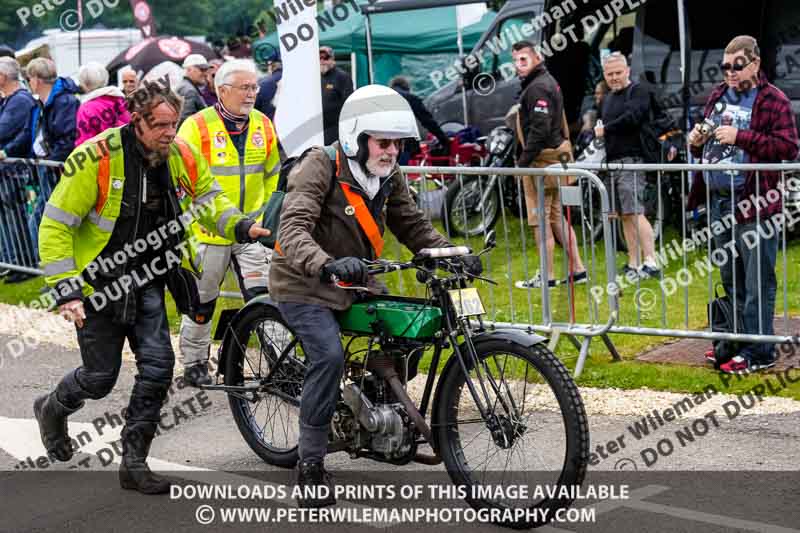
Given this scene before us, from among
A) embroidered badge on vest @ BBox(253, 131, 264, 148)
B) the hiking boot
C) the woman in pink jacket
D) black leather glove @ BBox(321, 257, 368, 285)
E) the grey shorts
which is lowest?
the hiking boot

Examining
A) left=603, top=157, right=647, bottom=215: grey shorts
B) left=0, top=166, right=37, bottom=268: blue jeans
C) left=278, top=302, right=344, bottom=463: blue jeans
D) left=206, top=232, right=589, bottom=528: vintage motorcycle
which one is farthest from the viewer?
left=0, top=166, right=37, bottom=268: blue jeans

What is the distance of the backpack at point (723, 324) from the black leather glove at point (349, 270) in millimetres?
3390

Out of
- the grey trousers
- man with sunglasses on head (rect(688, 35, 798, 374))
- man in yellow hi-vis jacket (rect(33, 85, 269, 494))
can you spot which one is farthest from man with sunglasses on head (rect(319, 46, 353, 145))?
man in yellow hi-vis jacket (rect(33, 85, 269, 494))

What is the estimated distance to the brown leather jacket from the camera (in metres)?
5.21

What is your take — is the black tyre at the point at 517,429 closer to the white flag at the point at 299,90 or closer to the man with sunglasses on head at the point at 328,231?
the man with sunglasses on head at the point at 328,231

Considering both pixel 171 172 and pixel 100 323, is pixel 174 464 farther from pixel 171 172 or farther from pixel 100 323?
pixel 171 172

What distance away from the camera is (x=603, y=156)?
12617mm

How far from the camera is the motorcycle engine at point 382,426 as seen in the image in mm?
5238

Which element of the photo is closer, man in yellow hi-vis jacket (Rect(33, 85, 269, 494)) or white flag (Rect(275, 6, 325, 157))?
man in yellow hi-vis jacket (Rect(33, 85, 269, 494))

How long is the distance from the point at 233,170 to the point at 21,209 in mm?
5171

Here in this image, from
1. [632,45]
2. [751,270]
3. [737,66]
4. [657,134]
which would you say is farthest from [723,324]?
[632,45]

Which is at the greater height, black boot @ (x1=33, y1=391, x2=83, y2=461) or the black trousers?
the black trousers

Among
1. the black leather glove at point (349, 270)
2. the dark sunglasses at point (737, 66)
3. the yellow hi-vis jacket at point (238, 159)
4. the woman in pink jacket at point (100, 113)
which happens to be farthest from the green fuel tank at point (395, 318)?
the woman in pink jacket at point (100, 113)

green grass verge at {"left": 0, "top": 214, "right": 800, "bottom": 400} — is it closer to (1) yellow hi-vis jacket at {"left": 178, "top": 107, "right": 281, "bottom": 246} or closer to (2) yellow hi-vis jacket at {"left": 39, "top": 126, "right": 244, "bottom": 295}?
(1) yellow hi-vis jacket at {"left": 178, "top": 107, "right": 281, "bottom": 246}
